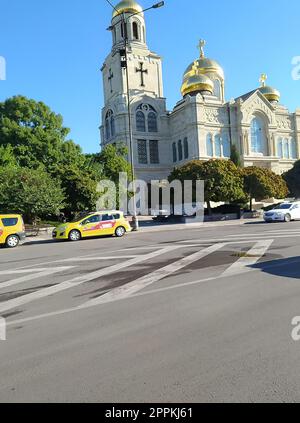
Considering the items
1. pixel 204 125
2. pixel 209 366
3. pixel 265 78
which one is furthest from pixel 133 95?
pixel 209 366

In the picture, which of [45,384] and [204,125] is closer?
[45,384]

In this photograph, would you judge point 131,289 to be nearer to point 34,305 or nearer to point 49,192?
point 34,305

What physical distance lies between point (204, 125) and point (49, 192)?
3842 centimetres

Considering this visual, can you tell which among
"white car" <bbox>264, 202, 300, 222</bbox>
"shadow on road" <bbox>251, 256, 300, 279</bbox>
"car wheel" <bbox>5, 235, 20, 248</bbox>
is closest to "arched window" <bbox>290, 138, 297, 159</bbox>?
"white car" <bbox>264, 202, 300, 222</bbox>

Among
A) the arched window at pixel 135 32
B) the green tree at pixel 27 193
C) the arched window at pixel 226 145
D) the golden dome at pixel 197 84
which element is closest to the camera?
the green tree at pixel 27 193

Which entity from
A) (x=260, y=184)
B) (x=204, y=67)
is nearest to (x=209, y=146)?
(x=204, y=67)

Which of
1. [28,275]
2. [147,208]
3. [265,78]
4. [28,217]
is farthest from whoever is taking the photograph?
[265,78]

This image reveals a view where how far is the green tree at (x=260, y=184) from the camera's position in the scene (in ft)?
115

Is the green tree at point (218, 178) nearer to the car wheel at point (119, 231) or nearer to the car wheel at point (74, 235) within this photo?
the car wheel at point (119, 231)

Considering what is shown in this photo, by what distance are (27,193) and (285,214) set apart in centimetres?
1827

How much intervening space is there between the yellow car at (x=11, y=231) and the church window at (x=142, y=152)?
4404 cm

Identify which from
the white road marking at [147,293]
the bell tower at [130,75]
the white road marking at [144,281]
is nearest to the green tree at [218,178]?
the white road marking at [144,281]
